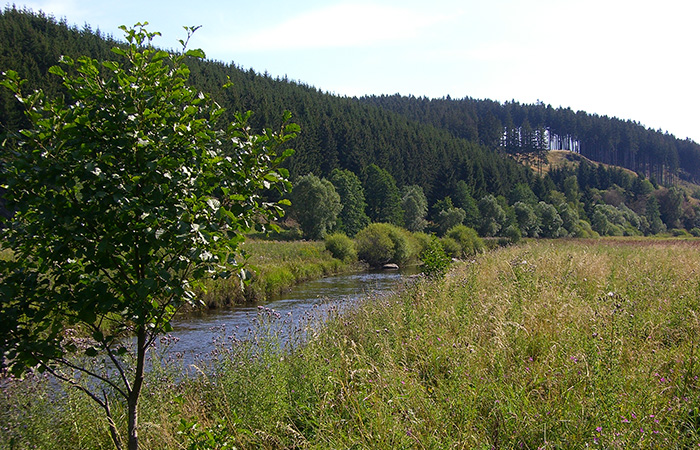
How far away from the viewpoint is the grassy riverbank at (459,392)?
395cm

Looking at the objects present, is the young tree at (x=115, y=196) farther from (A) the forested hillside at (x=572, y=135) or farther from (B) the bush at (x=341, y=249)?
(A) the forested hillside at (x=572, y=135)

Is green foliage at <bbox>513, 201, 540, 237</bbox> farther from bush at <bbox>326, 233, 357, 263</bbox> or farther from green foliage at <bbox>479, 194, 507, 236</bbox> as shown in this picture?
bush at <bbox>326, 233, 357, 263</bbox>

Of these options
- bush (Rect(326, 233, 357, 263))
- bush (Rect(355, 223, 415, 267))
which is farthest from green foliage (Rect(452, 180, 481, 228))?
bush (Rect(326, 233, 357, 263))

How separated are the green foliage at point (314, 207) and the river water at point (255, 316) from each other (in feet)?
91.9

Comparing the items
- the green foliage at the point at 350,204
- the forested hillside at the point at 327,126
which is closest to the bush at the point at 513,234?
the green foliage at the point at 350,204

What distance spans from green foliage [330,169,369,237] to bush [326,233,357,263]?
22911mm

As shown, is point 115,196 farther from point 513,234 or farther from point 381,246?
point 513,234

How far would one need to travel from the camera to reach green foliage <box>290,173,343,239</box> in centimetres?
5612

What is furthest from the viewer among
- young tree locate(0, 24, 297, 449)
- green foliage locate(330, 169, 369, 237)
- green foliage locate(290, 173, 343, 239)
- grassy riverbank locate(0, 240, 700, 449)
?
green foliage locate(330, 169, 369, 237)

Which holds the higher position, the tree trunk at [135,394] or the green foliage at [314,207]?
the green foliage at [314,207]

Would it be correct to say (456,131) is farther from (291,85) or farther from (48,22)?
(48,22)

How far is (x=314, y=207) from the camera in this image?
5678 centimetres

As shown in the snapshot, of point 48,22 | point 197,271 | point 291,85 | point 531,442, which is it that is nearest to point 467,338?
point 531,442

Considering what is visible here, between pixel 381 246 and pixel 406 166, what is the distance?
179ft
